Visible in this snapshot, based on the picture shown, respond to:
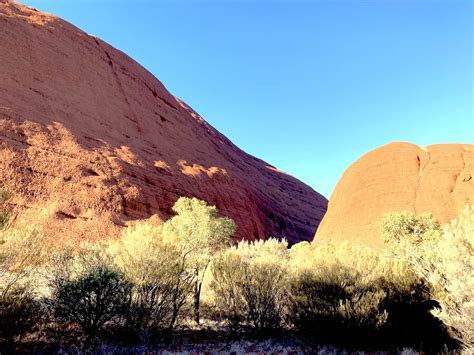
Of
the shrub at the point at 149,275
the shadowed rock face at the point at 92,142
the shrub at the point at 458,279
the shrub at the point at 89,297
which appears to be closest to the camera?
the shrub at the point at 458,279

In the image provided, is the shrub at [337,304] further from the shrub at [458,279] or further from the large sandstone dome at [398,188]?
the large sandstone dome at [398,188]

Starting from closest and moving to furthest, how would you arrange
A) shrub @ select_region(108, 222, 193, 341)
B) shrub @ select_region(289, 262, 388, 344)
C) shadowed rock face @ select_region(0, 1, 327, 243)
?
shrub @ select_region(289, 262, 388, 344) < shrub @ select_region(108, 222, 193, 341) < shadowed rock face @ select_region(0, 1, 327, 243)

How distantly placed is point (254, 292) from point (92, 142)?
26.4m

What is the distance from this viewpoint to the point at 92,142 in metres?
30.9

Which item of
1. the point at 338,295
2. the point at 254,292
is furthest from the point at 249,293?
the point at 338,295

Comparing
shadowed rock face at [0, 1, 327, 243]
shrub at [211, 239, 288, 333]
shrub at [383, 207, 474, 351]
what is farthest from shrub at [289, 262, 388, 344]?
shadowed rock face at [0, 1, 327, 243]

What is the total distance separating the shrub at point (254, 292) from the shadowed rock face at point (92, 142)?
12471mm

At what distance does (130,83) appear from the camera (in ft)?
152

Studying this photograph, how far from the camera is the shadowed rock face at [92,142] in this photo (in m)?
24.7

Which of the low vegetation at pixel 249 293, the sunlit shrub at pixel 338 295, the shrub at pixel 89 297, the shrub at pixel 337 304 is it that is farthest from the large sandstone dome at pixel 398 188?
the shrub at pixel 89 297

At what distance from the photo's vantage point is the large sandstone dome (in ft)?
99.5

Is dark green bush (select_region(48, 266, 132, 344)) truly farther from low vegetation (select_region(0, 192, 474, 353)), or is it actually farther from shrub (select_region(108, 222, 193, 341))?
shrub (select_region(108, 222, 193, 341))

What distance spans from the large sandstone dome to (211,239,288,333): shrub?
22.1 m

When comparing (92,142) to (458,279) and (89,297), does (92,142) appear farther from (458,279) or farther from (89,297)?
(458,279)
